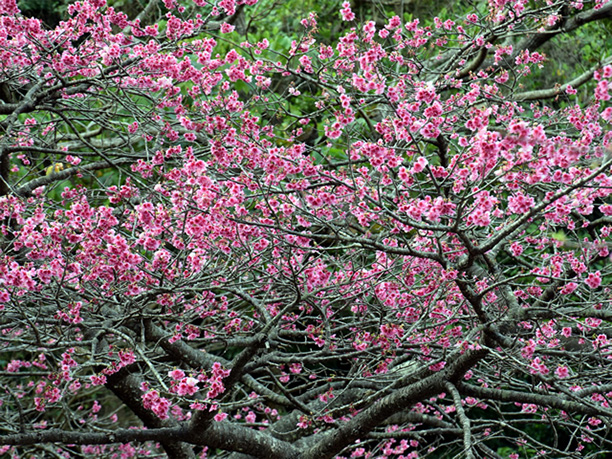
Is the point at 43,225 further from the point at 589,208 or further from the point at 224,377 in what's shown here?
the point at 589,208

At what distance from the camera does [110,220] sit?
335 centimetres

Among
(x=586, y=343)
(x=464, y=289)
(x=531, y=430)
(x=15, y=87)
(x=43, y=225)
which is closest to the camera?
(x=464, y=289)

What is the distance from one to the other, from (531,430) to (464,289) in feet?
16.0

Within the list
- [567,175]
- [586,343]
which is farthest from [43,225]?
[586,343]

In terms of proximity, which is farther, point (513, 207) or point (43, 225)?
point (43, 225)

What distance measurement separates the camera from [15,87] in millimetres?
4355

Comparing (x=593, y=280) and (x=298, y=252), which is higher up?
(x=593, y=280)

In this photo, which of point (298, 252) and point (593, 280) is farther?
point (298, 252)

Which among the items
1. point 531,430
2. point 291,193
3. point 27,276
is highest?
point 291,193

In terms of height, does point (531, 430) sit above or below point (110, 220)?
below

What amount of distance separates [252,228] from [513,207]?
55.0 inches

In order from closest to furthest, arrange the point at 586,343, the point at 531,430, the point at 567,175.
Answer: the point at 567,175
the point at 586,343
the point at 531,430

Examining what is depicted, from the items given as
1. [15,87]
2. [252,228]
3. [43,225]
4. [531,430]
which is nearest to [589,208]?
[252,228]

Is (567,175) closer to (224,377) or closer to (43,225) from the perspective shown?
(224,377)
